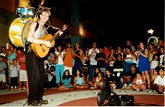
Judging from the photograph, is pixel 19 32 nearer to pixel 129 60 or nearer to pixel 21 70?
pixel 21 70

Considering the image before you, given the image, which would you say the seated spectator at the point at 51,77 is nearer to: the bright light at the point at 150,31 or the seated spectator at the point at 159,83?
the seated spectator at the point at 159,83

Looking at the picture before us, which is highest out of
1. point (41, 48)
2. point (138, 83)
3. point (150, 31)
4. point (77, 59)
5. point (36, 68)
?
point (150, 31)

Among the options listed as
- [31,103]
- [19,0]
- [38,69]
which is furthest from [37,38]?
[19,0]

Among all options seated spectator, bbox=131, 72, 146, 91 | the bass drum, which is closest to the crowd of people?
seated spectator, bbox=131, 72, 146, 91

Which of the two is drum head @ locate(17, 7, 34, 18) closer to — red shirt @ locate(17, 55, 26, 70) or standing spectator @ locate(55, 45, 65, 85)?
red shirt @ locate(17, 55, 26, 70)

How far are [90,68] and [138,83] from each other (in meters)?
2.85

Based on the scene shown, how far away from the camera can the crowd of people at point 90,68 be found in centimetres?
1111

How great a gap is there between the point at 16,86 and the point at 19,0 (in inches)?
205

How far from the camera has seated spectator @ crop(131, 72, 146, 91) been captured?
399 inches

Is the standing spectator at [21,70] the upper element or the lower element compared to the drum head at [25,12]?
lower

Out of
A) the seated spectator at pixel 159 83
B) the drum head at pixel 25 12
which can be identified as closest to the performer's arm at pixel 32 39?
the drum head at pixel 25 12

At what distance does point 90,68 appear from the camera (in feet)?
41.5

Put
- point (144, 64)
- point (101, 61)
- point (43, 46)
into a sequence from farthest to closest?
point (101, 61) < point (144, 64) < point (43, 46)

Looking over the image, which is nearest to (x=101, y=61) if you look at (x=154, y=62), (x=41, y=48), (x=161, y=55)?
(x=154, y=62)
